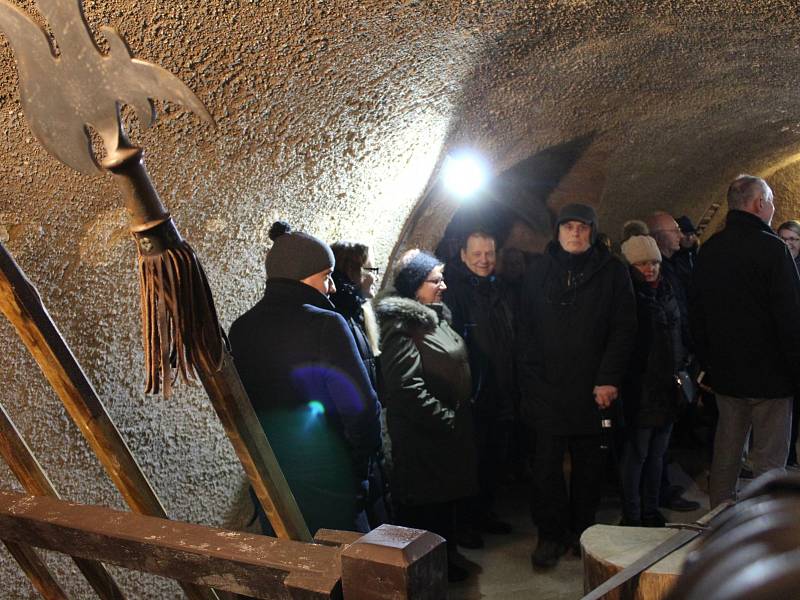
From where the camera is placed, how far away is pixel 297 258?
242 cm

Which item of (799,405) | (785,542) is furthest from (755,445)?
(785,542)

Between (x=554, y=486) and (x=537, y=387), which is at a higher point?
(x=537, y=387)

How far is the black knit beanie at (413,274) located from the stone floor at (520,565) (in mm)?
1237

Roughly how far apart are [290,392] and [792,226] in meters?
3.62

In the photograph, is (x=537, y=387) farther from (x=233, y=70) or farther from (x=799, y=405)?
(x=233, y=70)

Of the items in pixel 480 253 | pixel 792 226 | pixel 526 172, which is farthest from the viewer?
pixel 526 172

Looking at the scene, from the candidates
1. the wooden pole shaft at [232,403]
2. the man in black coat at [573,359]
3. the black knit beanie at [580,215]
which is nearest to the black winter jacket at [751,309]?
the man in black coat at [573,359]

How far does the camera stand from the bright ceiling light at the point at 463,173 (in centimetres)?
404

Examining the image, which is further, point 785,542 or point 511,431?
point 511,431

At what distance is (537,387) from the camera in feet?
11.1

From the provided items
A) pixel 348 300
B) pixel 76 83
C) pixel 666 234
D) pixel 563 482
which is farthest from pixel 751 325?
pixel 76 83

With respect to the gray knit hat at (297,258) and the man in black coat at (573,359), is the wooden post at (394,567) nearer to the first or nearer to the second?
the gray knit hat at (297,258)

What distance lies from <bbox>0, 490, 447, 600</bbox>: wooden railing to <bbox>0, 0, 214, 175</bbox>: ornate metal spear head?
588 mm

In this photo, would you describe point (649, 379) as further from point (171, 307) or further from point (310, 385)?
point (171, 307)
